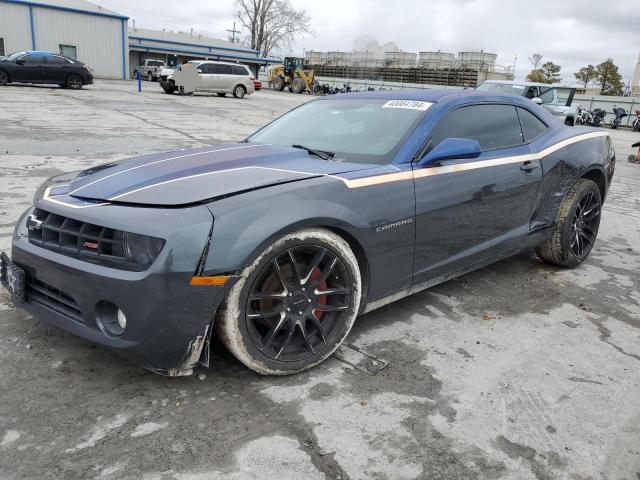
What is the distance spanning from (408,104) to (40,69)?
23614 mm

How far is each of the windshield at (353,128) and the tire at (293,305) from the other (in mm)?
710

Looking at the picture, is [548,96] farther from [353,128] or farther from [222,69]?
[353,128]

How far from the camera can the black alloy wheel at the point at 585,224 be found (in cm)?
433

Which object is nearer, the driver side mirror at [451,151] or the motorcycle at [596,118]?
the driver side mirror at [451,151]

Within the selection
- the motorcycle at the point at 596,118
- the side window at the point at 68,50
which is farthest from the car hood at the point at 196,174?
the side window at the point at 68,50

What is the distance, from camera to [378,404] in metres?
2.40

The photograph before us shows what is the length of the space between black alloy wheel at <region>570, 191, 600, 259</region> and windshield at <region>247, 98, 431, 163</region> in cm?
188

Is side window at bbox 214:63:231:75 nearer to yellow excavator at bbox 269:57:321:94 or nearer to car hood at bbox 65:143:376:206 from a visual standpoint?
yellow excavator at bbox 269:57:321:94

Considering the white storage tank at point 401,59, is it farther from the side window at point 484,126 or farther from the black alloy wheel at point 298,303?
the black alloy wheel at point 298,303

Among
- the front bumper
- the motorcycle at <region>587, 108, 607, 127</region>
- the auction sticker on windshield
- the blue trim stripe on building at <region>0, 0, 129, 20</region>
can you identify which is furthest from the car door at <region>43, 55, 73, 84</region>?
the motorcycle at <region>587, 108, 607, 127</region>

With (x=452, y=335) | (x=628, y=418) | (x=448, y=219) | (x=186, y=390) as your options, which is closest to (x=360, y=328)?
(x=452, y=335)

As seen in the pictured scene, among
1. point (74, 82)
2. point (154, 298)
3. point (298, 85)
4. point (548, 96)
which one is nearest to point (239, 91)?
point (74, 82)

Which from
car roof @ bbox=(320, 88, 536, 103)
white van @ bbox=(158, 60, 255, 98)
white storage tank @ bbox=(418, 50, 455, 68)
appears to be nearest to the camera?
car roof @ bbox=(320, 88, 536, 103)

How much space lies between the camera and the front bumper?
2.10 meters
